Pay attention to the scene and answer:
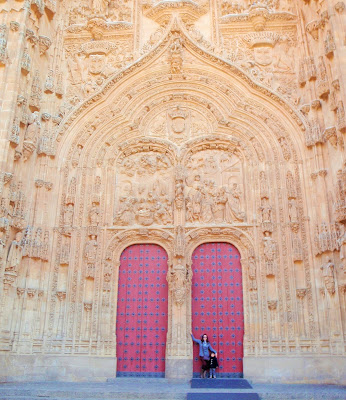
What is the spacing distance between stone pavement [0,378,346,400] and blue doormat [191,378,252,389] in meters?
0.24

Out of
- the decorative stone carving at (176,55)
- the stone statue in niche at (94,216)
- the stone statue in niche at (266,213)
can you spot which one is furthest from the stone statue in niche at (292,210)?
the decorative stone carving at (176,55)

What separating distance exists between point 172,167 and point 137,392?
22.2 ft

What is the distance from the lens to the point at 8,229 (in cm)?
1045

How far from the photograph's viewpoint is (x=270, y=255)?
11.5 meters

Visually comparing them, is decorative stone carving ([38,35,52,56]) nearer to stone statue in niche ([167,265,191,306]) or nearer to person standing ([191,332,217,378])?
stone statue in niche ([167,265,191,306])

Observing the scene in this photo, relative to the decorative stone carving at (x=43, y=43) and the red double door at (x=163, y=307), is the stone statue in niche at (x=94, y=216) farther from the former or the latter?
the decorative stone carving at (x=43, y=43)

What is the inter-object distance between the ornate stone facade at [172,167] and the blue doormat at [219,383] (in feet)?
2.61

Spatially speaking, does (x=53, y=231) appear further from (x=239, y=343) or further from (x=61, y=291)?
(x=239, y=343)

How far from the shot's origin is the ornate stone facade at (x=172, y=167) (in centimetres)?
1089

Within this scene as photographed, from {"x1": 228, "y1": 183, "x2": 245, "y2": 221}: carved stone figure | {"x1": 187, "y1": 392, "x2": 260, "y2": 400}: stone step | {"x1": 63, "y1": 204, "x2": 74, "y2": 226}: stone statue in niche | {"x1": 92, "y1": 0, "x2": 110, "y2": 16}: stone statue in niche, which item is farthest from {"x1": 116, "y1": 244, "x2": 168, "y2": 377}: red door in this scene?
{"x1": 92, "y1": 0, "x2": 110, "y2": 16}: stone statue in niche

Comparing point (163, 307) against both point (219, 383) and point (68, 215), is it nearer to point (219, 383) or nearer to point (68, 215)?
point (219, 383)

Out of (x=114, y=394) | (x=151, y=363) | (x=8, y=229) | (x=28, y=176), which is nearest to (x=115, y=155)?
(x=28, y=176)

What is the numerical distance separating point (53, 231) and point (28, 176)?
5.50ft

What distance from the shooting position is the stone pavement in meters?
8.31
